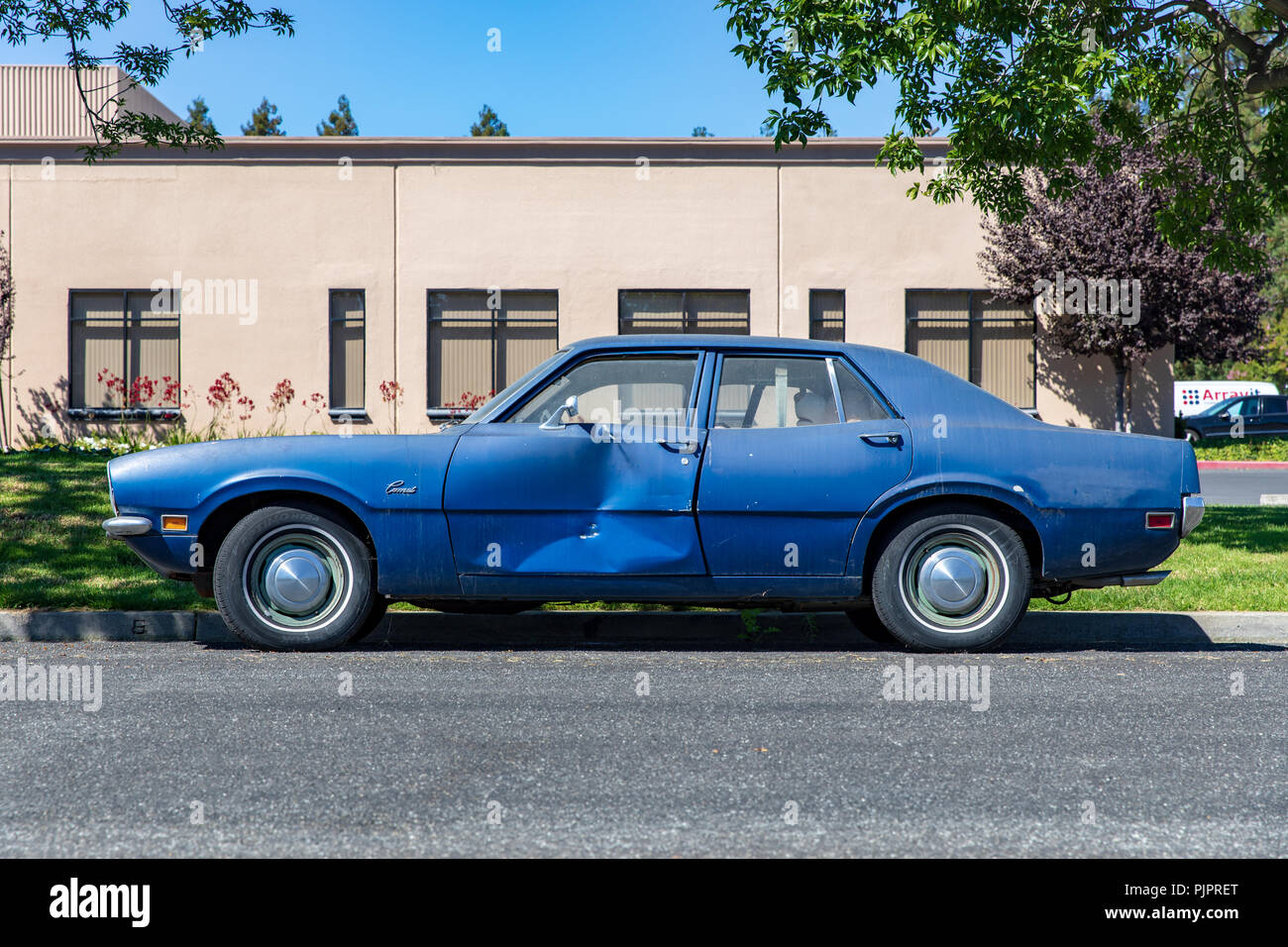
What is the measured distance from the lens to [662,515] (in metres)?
5.84

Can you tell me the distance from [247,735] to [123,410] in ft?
54.7

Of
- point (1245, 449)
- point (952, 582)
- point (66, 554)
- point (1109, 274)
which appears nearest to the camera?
point (952, 582)

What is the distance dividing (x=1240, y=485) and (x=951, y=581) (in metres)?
14.7

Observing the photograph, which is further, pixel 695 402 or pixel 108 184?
pixel 108 184

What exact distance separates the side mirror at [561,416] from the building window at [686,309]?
1364cm

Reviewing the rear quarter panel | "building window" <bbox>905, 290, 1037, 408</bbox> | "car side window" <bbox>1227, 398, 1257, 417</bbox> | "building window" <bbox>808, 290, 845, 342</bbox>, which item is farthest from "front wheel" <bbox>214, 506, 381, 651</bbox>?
"car side window" <bbox>1227, 398, 1257, 417</bbox>

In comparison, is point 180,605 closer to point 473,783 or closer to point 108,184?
Result: point 473,783

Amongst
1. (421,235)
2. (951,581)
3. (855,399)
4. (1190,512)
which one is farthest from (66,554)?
(421,235)

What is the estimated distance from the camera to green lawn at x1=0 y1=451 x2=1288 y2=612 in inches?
272

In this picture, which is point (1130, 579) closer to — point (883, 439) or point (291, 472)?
point (883, 439)

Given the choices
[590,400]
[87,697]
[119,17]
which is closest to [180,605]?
[87,697]

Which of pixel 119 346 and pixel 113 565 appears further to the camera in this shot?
pixel 119 346

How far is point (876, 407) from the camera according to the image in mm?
6082

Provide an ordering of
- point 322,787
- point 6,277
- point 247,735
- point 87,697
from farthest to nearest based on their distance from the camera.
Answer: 1. point 6,277
2. point 87,697
3. point 247,735
4. point 322,787
